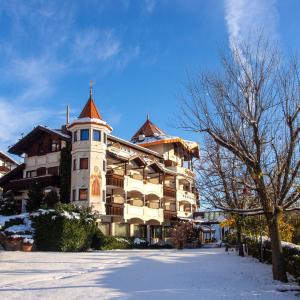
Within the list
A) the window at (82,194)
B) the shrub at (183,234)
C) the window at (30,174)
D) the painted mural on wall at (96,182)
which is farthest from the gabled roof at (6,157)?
the shrub at (183,234)

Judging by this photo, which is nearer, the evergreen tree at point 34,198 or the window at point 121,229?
the evergreen tree at point 34,198

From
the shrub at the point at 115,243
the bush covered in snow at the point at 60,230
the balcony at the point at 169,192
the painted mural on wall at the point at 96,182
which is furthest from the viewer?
the balcony at the point at 169,192

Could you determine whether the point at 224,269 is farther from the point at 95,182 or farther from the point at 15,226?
the point at 95,182

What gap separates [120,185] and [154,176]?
32.9ft

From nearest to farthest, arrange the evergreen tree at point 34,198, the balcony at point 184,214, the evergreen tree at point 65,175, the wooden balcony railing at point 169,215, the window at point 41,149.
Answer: the evergreen tree at point 34,198 < the evergreen tree at point 65,175 < the window at point 41,149 < the wooden balcony railing at point 169,215 < the balcony at point 184,214

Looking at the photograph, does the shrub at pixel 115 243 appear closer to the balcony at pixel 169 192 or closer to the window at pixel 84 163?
the window at pixel 84 163

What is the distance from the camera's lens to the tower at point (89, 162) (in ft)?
129

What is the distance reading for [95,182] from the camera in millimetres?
39625

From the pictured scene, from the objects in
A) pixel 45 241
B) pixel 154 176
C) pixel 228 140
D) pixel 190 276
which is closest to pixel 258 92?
pixel 228 140

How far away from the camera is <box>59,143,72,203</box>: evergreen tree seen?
1576 inches

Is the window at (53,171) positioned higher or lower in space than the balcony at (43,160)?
lower

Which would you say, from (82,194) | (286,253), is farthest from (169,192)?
(286,253)

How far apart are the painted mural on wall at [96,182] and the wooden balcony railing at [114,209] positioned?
6.26 ft

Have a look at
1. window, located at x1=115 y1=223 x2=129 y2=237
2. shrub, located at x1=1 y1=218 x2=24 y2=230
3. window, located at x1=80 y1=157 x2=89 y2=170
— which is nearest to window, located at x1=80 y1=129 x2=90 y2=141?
window, located at x1=80 y1=157 x2=89 y2=170
